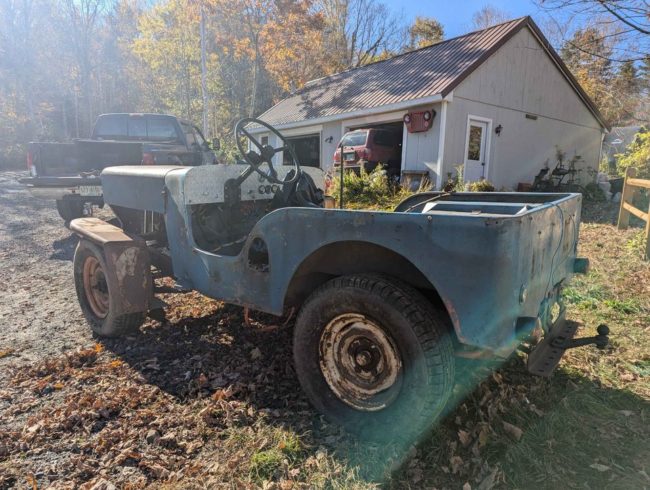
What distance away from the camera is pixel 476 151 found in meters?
12.5

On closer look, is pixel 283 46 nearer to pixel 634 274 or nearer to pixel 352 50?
pixel 352 50

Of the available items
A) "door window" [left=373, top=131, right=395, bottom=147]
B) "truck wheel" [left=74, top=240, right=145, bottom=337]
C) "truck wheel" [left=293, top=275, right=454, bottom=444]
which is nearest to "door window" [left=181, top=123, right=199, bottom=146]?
"door window" [left=373, top=131, right=395, bottom=147]

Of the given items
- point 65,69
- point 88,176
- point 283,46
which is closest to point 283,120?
point 88,176

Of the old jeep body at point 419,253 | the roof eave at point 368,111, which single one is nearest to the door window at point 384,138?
the roof eave at point 368,111

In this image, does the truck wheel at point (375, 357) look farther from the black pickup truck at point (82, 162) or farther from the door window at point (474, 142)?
the door window at point (474, 142)

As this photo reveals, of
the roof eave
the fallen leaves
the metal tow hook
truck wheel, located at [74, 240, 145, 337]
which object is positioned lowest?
the fallen leaves

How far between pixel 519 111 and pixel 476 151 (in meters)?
2.61

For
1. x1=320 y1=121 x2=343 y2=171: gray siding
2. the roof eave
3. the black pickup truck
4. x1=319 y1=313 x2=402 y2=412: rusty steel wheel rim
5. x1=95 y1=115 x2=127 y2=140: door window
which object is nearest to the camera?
x1=319 y1=313 x2=402 y2=412: rusty steel wheel rim

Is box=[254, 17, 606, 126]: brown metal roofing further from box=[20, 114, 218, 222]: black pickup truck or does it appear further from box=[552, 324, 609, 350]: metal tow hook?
box=[552, 324, 609, 350]: metal tow hook

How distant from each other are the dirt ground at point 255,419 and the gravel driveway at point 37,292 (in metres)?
0.04

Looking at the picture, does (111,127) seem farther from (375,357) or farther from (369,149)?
(375,357)

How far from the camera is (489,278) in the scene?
5.71 ft

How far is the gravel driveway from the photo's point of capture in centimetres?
365

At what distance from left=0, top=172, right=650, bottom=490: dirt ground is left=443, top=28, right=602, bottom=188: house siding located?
8.71 metres
